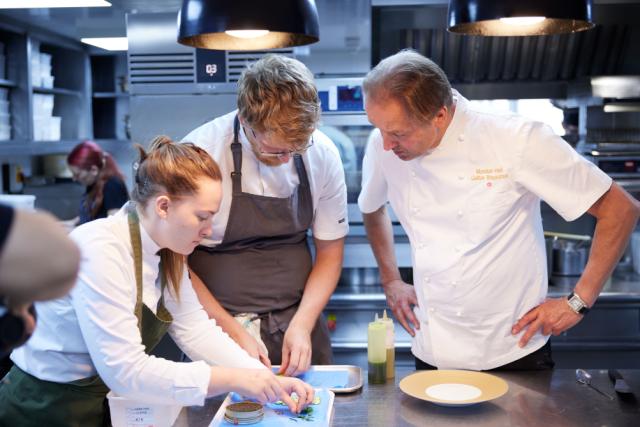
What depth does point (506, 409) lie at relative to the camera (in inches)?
68.6

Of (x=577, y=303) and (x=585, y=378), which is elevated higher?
(x=577, y=303)

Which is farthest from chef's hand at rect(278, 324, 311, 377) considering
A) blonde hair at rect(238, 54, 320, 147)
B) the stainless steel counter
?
blonde hair at rect(238, 54, 320, 147)

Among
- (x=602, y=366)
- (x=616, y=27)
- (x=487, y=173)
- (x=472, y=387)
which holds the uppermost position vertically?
(x=616, y=27)

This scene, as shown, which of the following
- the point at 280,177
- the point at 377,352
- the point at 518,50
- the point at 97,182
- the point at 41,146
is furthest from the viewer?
the point at 41,146

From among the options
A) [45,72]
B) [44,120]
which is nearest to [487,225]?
[44,120]

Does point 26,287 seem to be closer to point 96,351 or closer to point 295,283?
point 96,351

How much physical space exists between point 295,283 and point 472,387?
65cm

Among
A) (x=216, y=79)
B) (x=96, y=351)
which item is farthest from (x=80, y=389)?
(x=216, y=79)

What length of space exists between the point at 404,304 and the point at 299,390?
61cm

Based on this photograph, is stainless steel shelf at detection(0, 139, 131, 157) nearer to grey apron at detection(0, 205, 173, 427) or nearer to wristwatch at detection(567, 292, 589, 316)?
grey apron at detection(0, 205, 173, 427)

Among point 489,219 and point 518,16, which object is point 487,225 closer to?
point 489,219

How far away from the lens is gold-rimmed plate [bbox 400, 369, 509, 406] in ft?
5.73

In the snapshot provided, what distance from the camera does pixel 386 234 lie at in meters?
2.45

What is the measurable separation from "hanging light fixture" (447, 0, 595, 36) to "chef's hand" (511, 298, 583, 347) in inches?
28.0
